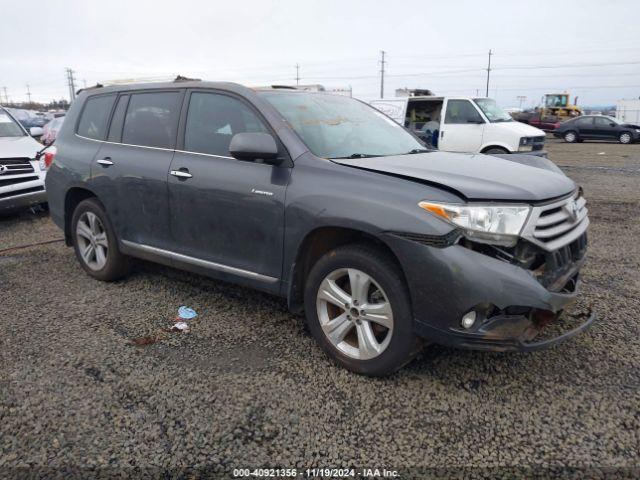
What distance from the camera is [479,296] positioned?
2.48 meters

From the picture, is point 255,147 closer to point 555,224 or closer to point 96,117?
point 555,224

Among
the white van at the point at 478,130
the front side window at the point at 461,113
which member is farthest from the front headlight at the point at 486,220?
the front side window at the point at 461,113

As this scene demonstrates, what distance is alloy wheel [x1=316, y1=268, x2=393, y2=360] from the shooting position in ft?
9.36

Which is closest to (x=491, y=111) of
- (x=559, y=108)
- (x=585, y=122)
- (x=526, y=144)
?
(x=526, y=144)

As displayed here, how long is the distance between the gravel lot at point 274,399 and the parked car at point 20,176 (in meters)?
3.58

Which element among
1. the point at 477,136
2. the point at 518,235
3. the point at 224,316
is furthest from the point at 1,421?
the point at 477,136

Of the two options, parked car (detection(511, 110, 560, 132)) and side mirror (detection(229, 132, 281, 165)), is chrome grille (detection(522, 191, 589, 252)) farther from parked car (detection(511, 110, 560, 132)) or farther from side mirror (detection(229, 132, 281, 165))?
parked car (detection(511, 110, 560, 132))

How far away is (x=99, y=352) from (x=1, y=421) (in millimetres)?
778

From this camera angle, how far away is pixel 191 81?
398 cm

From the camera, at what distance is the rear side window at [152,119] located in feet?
12.9

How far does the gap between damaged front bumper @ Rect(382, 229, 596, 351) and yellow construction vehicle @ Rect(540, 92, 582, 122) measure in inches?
1282

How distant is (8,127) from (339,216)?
26.0 ft

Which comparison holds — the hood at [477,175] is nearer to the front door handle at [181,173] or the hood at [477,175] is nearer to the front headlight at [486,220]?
the front headlight at [486,220]

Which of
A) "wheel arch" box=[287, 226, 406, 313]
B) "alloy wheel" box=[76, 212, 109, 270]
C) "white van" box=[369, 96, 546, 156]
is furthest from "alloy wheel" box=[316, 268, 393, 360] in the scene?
"white van" box=[369, 96, 546, 156]
